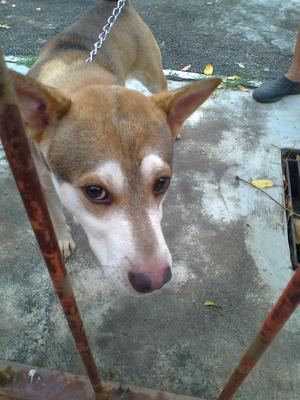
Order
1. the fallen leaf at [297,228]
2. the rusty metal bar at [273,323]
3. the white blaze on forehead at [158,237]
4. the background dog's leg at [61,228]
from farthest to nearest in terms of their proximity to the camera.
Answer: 1. the fallen leaf at [297,228]
2. the background dog's leg at [61,228]
3. the white blaze on forehead at [158,237]
4. the rusty metal bar at [273,323]

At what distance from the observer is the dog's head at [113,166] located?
1.91 m

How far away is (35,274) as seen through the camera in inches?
115

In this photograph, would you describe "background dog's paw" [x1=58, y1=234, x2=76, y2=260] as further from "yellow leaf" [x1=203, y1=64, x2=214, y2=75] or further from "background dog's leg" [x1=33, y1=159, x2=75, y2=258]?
"yellow leaf" [x1=203, y1=64, x2=214, y2=75]

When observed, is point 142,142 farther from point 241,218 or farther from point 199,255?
point 241,218

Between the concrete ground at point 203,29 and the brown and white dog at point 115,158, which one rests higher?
the brown and white dog at point 115,158

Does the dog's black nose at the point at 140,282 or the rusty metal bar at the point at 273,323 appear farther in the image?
the dog's black nose at the point at 140,282

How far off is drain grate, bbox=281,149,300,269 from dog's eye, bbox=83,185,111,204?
1.74m

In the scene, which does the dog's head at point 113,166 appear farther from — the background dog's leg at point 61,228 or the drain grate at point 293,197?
the drain grate at point 293,197

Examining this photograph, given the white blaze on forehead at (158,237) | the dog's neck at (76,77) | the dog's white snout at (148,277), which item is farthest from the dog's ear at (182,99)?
the dog's white snout at (148,277)

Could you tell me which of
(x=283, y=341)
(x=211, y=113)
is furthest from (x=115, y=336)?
(x=211, y=113)

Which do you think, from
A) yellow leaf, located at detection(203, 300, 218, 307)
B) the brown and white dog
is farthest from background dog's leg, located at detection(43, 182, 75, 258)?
yellow leaf, located at detection(203, 300, 218, 307)

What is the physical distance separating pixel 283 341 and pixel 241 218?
1106 mm

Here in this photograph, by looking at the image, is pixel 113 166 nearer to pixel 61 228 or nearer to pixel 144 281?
pixel 144 281

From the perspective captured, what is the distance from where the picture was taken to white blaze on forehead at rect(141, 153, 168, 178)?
2031 millimetres
